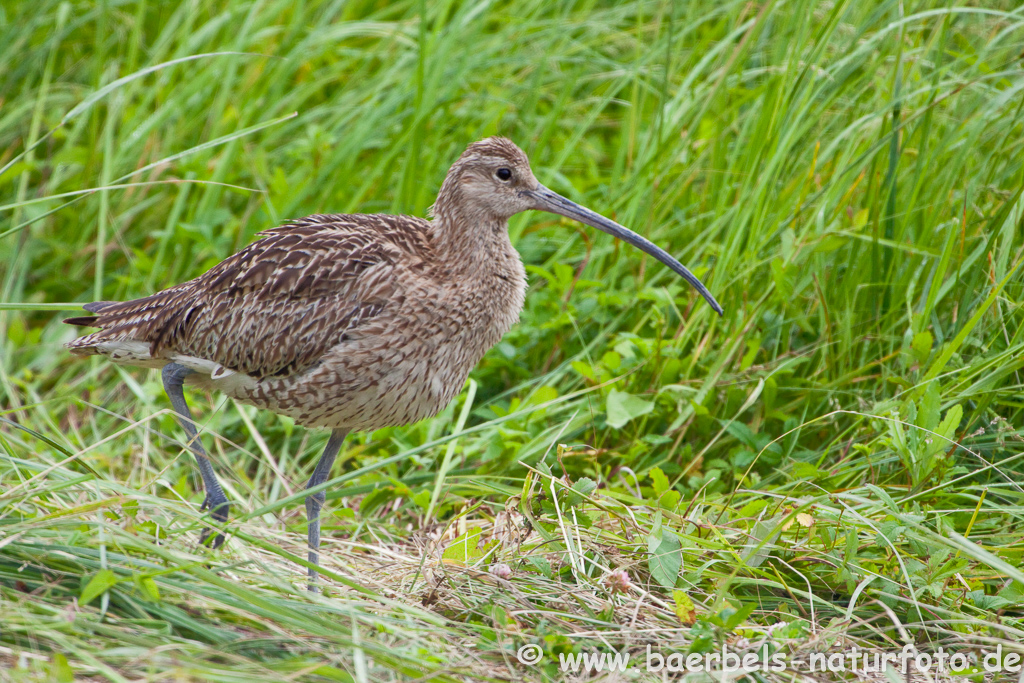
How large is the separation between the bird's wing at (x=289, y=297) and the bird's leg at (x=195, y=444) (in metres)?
0.11

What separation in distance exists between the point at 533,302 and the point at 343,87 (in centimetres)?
231

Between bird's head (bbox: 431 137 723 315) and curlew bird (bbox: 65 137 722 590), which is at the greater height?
bird's head (bbox: 431 137 723 315)

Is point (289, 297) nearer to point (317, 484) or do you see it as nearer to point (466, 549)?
point (317, 484)

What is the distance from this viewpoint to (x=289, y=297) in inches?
159

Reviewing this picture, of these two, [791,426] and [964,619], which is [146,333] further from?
[964,619]

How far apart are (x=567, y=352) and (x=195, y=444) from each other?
81.7 inches

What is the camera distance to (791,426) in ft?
14.8

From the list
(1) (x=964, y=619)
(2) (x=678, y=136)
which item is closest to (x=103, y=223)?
(2) (x=678, y=136)

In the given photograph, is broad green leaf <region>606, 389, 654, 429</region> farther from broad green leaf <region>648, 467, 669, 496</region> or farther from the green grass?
broad green leaf <region>648, 467, 669, 496</region>

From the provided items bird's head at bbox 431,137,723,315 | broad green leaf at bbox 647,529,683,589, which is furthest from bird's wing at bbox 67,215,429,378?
broad green leaf at bbox 647,529,683,589

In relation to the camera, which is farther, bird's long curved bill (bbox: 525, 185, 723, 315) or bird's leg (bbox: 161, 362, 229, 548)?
bird's long curved bill (bbox: 525, 185, 723, 315)

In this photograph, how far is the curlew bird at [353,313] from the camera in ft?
12.9

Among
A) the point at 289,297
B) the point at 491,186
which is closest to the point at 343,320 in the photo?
the point at 289,297

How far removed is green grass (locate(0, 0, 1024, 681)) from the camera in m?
3.16
